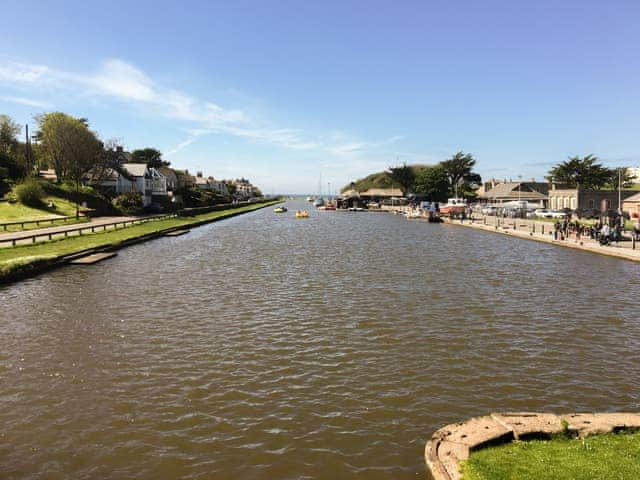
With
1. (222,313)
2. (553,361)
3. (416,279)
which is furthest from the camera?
(416,279)

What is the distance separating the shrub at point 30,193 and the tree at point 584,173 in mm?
A: 110129

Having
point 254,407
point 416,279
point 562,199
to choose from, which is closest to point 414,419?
point 254,407

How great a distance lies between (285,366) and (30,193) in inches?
2634

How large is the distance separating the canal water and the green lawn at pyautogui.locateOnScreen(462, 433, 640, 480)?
1.44 metres

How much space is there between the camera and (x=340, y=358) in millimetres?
13852

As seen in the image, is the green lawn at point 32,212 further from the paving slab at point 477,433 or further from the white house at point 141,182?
the paving slab at point 477,433

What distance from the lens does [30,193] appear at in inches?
2596

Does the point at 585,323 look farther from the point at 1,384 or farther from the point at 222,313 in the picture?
the point at 1,384

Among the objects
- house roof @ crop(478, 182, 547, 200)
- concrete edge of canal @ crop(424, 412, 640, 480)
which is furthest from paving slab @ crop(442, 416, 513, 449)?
house roof @ crop(478, 182, 547, 200)

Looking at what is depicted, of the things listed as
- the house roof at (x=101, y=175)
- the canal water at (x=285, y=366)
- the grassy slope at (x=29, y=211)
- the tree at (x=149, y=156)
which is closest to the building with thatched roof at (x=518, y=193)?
the house roof at (x=101, y=175)

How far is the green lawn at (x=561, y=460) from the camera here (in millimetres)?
7105

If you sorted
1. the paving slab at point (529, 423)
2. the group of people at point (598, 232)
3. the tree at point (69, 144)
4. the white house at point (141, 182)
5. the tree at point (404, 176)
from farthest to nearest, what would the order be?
the tree at point (404, 176) < the white house at point (141, 182) < the tree at point (69, 144) < the group of people at point (598, 232) < the paving slab at point (529, 423)

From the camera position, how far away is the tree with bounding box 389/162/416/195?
180 m

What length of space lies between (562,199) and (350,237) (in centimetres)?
5044
